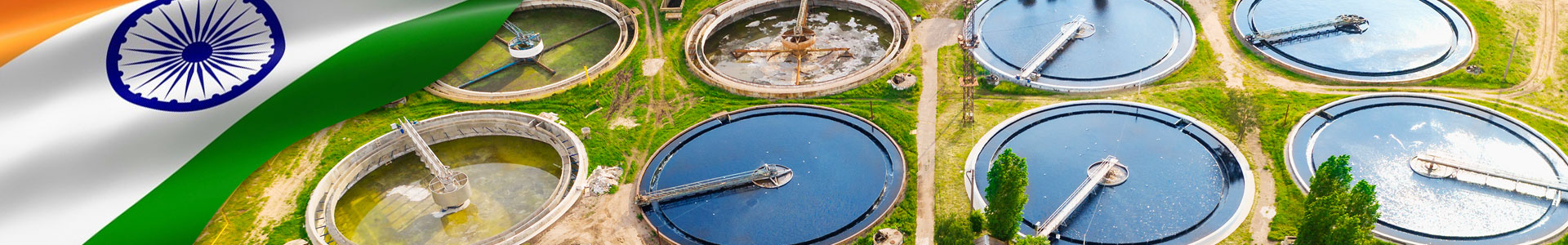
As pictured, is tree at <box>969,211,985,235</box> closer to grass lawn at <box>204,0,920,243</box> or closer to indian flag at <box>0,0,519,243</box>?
grass lawn at <box>204,0,920,243</box>

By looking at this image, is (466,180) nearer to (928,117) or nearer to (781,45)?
(781,45)

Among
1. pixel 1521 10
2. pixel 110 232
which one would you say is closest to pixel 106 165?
pixel 110 232

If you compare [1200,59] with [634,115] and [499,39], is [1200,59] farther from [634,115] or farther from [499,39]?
[499,39]

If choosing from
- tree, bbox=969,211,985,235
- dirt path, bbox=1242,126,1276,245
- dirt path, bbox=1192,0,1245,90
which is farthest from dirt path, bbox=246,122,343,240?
dirt path, bbox=1192,0,1245,90

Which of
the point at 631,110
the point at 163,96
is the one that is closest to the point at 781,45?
the point at 631,110

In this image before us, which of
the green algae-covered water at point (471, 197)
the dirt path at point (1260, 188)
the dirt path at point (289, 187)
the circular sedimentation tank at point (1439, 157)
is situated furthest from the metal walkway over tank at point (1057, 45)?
the dirt path at point (289, 187)
